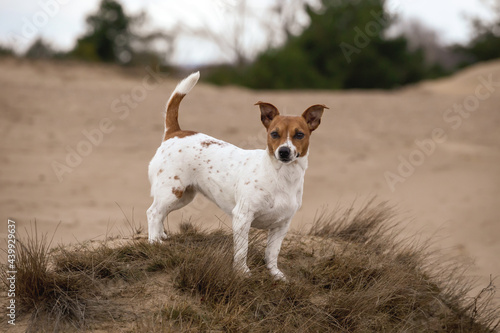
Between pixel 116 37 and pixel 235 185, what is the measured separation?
25073 mm

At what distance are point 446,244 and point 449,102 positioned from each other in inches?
444

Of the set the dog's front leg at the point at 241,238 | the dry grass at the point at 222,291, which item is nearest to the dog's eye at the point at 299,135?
the dog's front leg at the point at 241,238

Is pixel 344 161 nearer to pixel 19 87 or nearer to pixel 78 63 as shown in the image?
pixel 19 87

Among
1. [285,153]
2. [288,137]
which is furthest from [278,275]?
Result: [288,137]

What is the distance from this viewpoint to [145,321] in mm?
4840

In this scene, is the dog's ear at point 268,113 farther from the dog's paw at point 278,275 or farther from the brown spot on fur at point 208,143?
the dog's paw at point 278,275

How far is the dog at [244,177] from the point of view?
5266 mm

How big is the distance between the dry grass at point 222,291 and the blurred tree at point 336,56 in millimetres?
21647

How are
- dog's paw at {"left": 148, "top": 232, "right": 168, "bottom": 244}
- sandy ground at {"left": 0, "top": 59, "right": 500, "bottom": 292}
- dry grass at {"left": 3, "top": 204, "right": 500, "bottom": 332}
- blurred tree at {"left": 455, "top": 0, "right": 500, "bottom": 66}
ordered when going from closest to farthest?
dry grass at {"left": 3, "top": 204, "right": 500, "bottom": 332}, dog's paw at {"left": 148, "top": 232, "right": 168, "bottom": 244}, sandy ground at {"left": 0, "top": 59, "right": 500, "bottom": 292}, blurred tree at {"left": 455, "top": 0, "right": 500, "bottom": 66}

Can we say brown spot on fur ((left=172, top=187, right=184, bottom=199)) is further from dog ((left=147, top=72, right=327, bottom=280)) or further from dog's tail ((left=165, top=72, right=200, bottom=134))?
dog's tail ((left=165, top=72, right=200, bottom=134))

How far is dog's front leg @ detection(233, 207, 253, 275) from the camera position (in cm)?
530

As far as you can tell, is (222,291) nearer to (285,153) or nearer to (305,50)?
(285,153)

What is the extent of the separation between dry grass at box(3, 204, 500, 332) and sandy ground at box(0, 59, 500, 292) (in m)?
4.50

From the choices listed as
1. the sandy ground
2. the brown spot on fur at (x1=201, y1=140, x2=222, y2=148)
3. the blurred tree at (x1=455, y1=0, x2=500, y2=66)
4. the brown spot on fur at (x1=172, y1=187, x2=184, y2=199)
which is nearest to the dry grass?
the brown spot on fur at (x1=172, y1=187, x2=184, y2=199)
